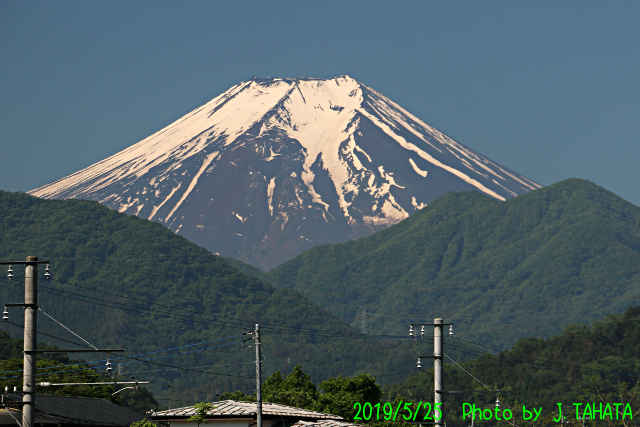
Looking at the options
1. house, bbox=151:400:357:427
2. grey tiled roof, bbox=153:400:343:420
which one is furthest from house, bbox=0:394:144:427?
house, bbox=151:400:357:427

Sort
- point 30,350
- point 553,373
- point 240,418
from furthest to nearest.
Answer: point 553,373 < point 240,418 < point 30,350

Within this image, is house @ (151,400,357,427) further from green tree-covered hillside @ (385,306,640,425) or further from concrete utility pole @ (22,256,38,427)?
green tree-covered hillside @ (385,306,640,425)

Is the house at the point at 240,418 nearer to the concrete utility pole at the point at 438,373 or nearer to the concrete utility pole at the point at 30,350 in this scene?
the concrete utility pole at the point at 438,373

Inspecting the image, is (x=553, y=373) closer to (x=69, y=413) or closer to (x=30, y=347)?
(x=69, y=413)

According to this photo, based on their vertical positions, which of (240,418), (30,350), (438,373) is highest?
(30,350)

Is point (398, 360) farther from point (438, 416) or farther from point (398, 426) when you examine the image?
point (438, 416)

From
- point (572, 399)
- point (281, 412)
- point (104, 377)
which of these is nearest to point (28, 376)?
point (281, 412)

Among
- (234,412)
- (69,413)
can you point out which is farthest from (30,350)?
(69,413)

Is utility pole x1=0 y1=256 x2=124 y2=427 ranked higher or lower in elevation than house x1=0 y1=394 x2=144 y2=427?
higher

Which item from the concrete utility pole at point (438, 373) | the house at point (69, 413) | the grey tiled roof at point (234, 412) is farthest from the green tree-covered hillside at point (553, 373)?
the concrete utility pole at point (438, 373)

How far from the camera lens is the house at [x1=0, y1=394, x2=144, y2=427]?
4012 centimetres

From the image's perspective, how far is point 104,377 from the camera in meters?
112

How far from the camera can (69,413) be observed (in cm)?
4700

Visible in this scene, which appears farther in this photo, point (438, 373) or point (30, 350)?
point (438, 373)
